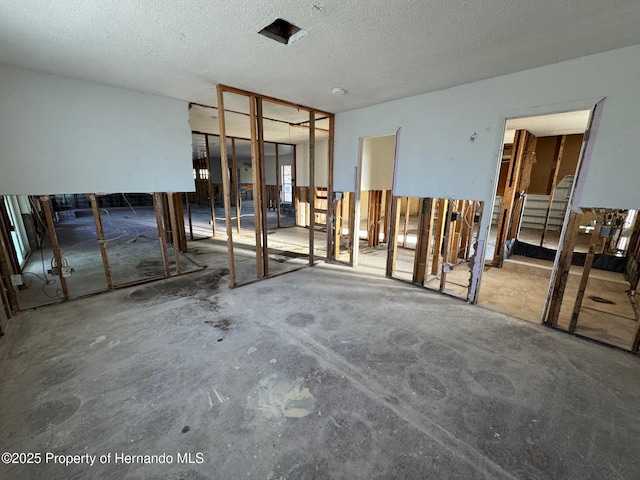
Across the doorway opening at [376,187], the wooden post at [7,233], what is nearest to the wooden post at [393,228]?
the doorway opening at [376,187]

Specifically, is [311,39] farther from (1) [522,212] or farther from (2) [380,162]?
(1) [522,212]

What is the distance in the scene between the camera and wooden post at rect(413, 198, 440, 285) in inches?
150

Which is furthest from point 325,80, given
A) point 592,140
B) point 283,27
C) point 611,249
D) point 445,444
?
point 611,249

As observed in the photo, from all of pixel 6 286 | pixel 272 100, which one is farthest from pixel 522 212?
pixel 6 286

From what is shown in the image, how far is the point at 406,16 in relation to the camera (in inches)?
75.2

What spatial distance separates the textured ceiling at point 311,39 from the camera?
5.95ft

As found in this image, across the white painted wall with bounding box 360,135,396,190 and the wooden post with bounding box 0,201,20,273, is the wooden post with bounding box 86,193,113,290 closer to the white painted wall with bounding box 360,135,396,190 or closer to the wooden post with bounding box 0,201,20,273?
the wooden post with bounding box 0,201,20,273

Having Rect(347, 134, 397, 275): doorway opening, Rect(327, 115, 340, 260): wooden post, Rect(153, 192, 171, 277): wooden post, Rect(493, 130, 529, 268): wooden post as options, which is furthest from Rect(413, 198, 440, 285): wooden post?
Rect(153, 192, 171, 277): wooden post

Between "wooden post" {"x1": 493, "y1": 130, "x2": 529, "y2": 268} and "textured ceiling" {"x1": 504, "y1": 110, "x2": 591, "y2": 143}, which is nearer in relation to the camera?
"textured ceiling" {"x1": 504, "y1": 110, "x2": 591, "y2": 143}

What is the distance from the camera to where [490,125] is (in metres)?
3.10

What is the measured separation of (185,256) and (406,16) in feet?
17.7

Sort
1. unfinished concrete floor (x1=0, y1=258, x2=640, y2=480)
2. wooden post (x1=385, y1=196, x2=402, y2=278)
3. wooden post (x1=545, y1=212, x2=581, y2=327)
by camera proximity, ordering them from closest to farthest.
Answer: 1. unfinished concrete floor (x1=0, y1=258, x2=640, y2=480)
2. wooden post (x1=545, y1=212, x2=581, y2=327)
3. wooden post (x1=385, y1=196, x2=402, y2=278)

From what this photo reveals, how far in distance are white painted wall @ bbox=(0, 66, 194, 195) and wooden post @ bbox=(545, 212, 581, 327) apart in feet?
16.5

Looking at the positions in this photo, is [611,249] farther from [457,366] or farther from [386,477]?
[386,477]
